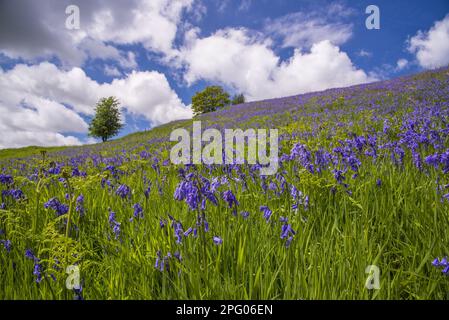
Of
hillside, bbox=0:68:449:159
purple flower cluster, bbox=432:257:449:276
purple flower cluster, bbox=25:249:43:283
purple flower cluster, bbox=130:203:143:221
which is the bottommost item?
purple flower cluster, bbox=25:249:43:283

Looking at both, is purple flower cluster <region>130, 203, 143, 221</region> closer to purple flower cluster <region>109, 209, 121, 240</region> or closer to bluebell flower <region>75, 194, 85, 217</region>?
purple flower cluster <region>109, 209, 121, 240</region>

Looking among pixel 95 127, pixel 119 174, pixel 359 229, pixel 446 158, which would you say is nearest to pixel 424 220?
pixel 359 229

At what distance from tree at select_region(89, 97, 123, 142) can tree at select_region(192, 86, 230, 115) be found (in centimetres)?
1816

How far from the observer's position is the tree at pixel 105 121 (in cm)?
Result: 6134

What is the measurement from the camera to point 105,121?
61.3 meters

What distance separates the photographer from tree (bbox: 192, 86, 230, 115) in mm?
65625

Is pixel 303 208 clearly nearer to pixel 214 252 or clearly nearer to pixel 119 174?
pixel 214 252

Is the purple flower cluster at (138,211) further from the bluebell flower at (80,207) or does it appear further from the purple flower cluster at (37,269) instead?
the purple flower cluster at (37,269)

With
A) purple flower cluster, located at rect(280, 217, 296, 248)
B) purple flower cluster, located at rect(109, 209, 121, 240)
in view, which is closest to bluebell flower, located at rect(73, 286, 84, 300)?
purple flower cluster, located at rect(109, 209, 121, 240)

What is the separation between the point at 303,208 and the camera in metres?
2.80

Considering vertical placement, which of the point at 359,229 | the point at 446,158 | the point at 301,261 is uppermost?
the point at 446,158

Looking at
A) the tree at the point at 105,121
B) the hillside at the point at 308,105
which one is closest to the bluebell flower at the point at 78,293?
the hillside at the point at 308,105
